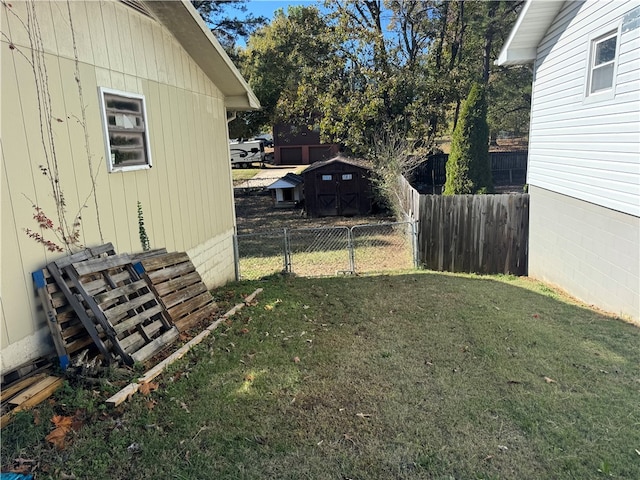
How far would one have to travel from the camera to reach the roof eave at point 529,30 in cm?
781

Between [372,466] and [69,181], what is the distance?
3636 mm

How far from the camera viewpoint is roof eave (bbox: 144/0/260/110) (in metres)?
5.49

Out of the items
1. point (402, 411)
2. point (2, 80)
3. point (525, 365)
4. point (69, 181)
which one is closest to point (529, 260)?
point (525, 365)

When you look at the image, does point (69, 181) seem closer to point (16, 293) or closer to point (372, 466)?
point (16, 293)

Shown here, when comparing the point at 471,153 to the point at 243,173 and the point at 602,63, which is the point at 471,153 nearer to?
the point at 602,63

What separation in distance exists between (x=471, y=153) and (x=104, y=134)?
11.1 meters

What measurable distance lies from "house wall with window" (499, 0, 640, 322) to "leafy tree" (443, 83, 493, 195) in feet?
11.2

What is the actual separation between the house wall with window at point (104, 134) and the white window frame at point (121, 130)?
0.04 feet

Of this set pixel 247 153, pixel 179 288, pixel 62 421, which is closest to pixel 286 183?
pixel 179 288

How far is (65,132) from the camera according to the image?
3992 mm

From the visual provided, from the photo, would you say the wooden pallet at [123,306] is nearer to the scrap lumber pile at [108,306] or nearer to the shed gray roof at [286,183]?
the scrap lumber pile at [108,306]

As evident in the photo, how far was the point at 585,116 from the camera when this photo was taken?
686 centimetres

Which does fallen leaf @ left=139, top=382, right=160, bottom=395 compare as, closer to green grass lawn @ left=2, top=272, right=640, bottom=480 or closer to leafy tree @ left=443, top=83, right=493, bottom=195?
green grass lawn @ left=2, top=272, right=640, bottom=480

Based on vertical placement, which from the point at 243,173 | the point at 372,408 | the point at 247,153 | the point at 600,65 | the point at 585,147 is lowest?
the point at 372,408
